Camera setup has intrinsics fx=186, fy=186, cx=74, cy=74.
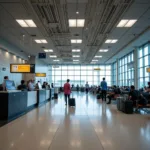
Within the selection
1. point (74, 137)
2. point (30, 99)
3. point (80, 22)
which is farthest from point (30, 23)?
point (74, 137)

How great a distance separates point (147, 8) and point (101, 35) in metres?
4.81

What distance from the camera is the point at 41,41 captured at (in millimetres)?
15711

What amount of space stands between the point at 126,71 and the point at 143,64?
6525 millimetres

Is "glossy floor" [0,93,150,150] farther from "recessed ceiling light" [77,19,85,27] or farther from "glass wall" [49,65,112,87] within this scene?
"glass wall" [49,65,112,87]

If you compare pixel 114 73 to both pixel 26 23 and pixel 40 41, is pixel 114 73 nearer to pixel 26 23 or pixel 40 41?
pixel 40 41

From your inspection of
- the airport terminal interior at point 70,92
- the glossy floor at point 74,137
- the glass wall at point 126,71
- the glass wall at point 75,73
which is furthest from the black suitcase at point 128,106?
the glass wall at point 75,73

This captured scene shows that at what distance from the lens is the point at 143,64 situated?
58.9 feet

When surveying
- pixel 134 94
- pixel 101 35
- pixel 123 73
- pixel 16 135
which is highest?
pixel 101 35

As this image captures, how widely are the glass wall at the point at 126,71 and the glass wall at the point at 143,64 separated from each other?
1559 mm

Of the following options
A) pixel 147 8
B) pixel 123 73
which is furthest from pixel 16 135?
pixel 123 73

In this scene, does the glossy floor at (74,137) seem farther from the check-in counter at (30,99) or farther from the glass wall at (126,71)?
the glass wall at (126,71)

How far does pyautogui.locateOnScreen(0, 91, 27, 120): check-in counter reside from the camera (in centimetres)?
682

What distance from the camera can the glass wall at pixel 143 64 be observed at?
1706 cm

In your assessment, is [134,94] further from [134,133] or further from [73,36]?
[73,36]
